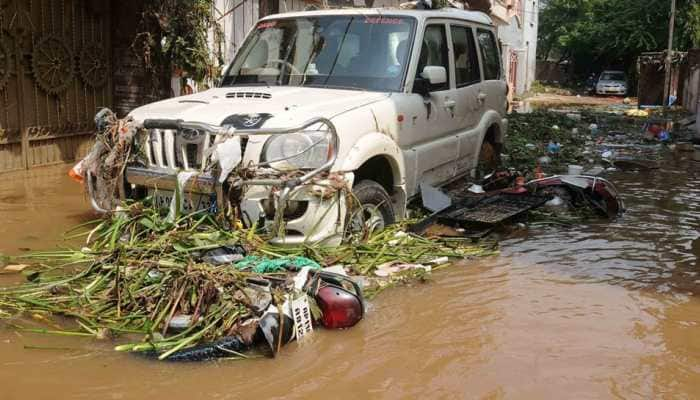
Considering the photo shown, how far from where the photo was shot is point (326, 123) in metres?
4.52

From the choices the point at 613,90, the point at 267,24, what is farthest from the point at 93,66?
the point at 613,90

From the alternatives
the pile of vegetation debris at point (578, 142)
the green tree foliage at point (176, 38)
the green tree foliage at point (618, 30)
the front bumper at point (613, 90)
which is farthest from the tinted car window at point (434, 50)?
the front bumper at point (613, 90)

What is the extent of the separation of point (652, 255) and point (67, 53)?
7588 millimetres

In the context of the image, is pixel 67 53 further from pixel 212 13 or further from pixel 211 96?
pixel 211 96

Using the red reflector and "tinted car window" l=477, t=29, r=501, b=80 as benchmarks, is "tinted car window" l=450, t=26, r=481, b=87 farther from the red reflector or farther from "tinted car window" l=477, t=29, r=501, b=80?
the red reflector

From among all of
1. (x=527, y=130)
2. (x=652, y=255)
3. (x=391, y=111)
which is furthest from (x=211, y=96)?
(x=527, y=130)

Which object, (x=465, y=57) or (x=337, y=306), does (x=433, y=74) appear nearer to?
(x=465, y=57)

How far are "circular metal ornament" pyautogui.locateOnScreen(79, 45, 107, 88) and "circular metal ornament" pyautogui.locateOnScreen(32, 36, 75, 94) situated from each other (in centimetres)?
20

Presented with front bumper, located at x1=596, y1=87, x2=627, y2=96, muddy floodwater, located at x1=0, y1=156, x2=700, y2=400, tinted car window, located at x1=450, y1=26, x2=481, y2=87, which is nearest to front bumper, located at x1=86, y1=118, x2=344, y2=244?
muddy floodwater, located at x1=0, y1=156, x2=700, y2=400

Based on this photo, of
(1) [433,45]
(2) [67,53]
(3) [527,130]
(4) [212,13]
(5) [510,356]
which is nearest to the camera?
(5) [510,356]

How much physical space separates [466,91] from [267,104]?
265 centimetres

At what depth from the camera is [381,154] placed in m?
5.27

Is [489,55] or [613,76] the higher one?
[613,76]

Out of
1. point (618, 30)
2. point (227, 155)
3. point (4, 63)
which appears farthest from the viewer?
point (618, 30)
